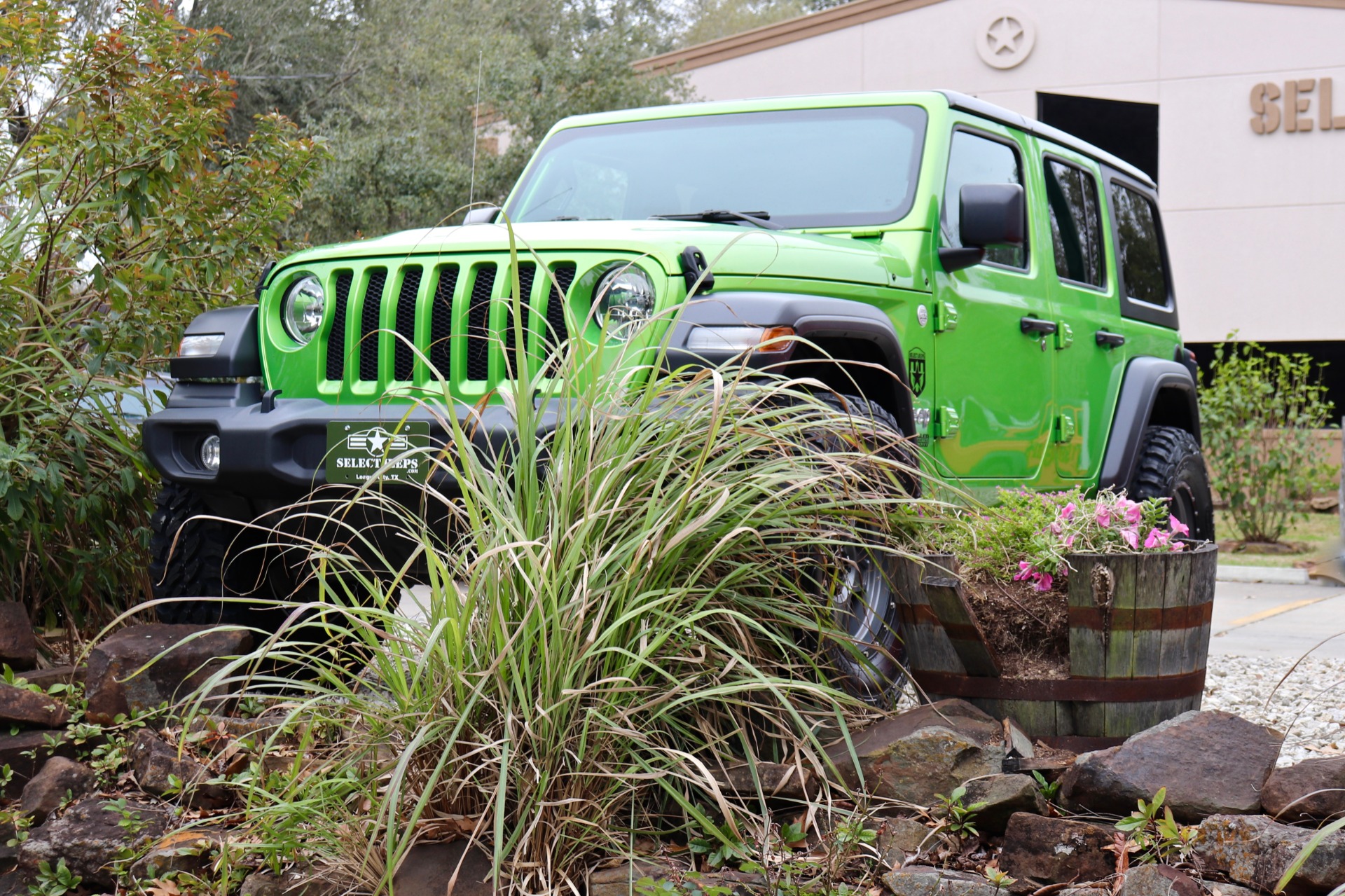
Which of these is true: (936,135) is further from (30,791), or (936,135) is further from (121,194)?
(30,791)

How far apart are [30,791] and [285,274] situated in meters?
1.63

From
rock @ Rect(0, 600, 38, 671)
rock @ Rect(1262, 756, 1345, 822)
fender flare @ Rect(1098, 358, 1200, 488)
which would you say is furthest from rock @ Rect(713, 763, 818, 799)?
fender flare @ Rect(1098, 358, 1200, 488)

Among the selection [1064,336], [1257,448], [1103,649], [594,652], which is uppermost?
[1064,336]

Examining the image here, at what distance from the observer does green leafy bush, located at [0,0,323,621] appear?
4430 millimetres

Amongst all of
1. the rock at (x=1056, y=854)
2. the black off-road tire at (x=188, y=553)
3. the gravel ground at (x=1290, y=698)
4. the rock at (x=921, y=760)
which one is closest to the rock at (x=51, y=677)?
the black off-road tire at (x=188, y=553)

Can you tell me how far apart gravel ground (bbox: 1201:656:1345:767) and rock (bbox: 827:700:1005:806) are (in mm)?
776

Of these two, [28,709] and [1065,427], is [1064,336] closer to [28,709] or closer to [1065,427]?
[1065,427]

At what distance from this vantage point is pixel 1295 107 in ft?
44.9

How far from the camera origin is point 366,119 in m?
15.9

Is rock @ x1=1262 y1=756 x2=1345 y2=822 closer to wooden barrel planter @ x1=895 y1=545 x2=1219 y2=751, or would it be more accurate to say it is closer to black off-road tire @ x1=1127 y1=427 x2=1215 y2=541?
wooden barrel planter @ x1=895 y1=545 x2=1219 y2=751

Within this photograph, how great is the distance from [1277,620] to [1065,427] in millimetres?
2743

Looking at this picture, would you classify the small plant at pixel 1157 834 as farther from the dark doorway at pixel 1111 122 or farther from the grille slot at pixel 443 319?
the dark doorway at pixel 1111 122

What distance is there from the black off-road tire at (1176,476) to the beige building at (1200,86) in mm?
8571

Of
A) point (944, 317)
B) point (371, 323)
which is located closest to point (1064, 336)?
point (944, 317)
